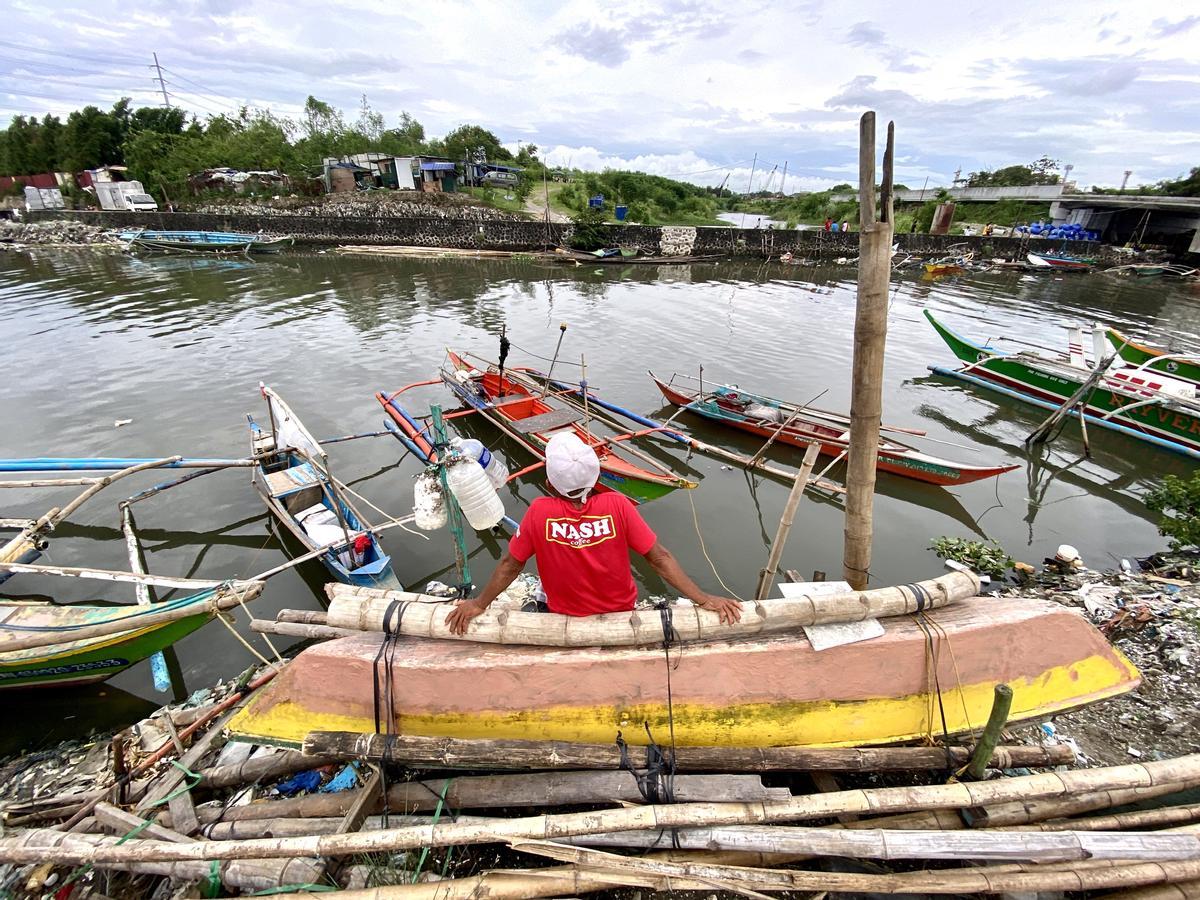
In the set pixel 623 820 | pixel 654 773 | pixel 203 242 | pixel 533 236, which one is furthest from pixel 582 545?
pixel 203 242

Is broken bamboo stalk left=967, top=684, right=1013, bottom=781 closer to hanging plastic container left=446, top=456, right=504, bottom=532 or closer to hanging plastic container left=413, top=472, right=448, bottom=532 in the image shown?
hanging plastic container left=446, top=456, right=504, bottom=532

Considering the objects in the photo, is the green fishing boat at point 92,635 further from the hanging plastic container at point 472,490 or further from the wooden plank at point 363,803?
the wooden plank at point 363,803

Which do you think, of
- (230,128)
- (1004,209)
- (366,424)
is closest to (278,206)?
(230,128)

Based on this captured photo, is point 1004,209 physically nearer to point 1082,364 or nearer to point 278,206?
point 1082,364

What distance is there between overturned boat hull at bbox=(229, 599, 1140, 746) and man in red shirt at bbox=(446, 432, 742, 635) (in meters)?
0.34

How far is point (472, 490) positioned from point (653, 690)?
217 cm

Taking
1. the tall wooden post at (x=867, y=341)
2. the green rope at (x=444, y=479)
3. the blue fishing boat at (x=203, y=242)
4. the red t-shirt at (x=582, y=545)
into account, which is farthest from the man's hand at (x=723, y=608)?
the blue fishing boat at (x=203, y=242)

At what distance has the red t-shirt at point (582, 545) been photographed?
336cm

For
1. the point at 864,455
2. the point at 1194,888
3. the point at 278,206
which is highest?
the point at 278,206

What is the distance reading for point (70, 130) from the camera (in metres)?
59.1

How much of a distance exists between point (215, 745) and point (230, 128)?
79.9 meters

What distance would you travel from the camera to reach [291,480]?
8.55 meters

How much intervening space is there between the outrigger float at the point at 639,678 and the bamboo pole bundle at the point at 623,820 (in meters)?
0.55

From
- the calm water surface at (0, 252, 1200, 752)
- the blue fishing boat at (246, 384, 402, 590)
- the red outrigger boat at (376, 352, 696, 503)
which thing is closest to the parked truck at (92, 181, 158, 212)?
the calm water surface at (0, 252, 1200, 752)
